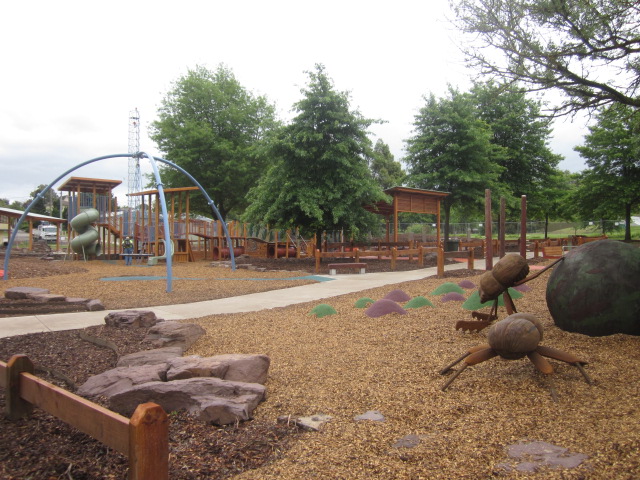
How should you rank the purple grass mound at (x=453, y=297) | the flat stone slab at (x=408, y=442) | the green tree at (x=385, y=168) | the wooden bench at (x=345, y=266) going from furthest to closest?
the green tree at (x=385, y=168), the wooden bench at (x=345, y=266), the purple grass mound at (x=453, y=297), the flat stone slab at (x=408, y=442)

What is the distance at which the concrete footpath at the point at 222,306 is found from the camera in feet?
23.5

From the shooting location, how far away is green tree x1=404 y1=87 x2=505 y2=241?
24.6 metres

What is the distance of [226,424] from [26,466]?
1.24 m

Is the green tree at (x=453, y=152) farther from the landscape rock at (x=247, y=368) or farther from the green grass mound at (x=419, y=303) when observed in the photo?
the landscape rock at (x=247, y=368)

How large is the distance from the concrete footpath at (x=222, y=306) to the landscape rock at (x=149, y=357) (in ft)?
8.27

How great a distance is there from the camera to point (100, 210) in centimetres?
2508

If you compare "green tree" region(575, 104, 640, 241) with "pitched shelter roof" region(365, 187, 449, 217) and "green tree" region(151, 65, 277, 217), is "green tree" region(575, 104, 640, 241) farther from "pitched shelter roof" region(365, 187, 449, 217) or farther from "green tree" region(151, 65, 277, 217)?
"green tree" region(151, 65, 277, 217)

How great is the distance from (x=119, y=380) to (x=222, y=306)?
527 centimetres

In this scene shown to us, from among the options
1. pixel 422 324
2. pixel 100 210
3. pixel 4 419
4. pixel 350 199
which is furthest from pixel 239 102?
pixel 4 419

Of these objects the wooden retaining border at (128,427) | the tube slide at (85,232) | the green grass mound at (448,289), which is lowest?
the green grass mound at (448,289)

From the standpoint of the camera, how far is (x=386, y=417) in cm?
351

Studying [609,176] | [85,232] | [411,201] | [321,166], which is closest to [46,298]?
[321,166]

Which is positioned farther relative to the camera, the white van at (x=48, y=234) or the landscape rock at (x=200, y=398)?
the white van at (x=48, y=234)

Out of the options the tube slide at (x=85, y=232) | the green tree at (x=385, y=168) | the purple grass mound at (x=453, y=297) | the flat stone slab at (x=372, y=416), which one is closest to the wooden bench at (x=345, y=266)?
the purple grass mound at (x=453, y=297)
